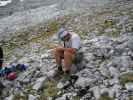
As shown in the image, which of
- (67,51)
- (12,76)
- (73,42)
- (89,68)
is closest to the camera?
(67,51)

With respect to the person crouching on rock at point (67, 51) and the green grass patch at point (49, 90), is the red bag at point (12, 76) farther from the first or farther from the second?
the person crouching on rock at point (67, 51)

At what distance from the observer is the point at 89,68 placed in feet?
43.5

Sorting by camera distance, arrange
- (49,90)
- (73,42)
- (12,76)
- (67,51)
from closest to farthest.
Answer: (49,90)
(67,51)
(73,42)
(12,76)

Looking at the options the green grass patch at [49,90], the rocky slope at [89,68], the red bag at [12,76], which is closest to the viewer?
the rocky slope at [89,68]

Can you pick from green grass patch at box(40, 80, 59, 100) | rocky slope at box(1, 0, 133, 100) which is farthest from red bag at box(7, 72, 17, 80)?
green grass patch at box(40, 80, 59, 100)

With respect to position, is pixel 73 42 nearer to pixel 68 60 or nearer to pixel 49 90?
pixel 68 60

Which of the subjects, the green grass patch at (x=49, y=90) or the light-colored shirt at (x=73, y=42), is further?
the light-colored shirt at (x=73, y=42)

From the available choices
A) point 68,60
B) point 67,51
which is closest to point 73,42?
point 67,51

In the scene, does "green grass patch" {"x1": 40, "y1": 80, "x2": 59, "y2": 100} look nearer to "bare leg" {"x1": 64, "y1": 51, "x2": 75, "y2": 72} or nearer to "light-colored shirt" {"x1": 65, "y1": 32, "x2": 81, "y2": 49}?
"bare leg" {"x1": 64, "y1": 51, "x2": 75, "y2": 72}

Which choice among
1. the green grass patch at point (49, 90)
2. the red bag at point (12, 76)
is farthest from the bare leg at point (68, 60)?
the red bag at point (12, 76)

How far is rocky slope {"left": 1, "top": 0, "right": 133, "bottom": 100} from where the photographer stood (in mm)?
11617

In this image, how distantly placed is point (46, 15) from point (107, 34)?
43.1ft

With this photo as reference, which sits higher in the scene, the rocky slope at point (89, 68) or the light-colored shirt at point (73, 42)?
the light-colored shirt at point (73, 42)

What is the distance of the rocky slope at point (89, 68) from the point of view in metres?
11.6
